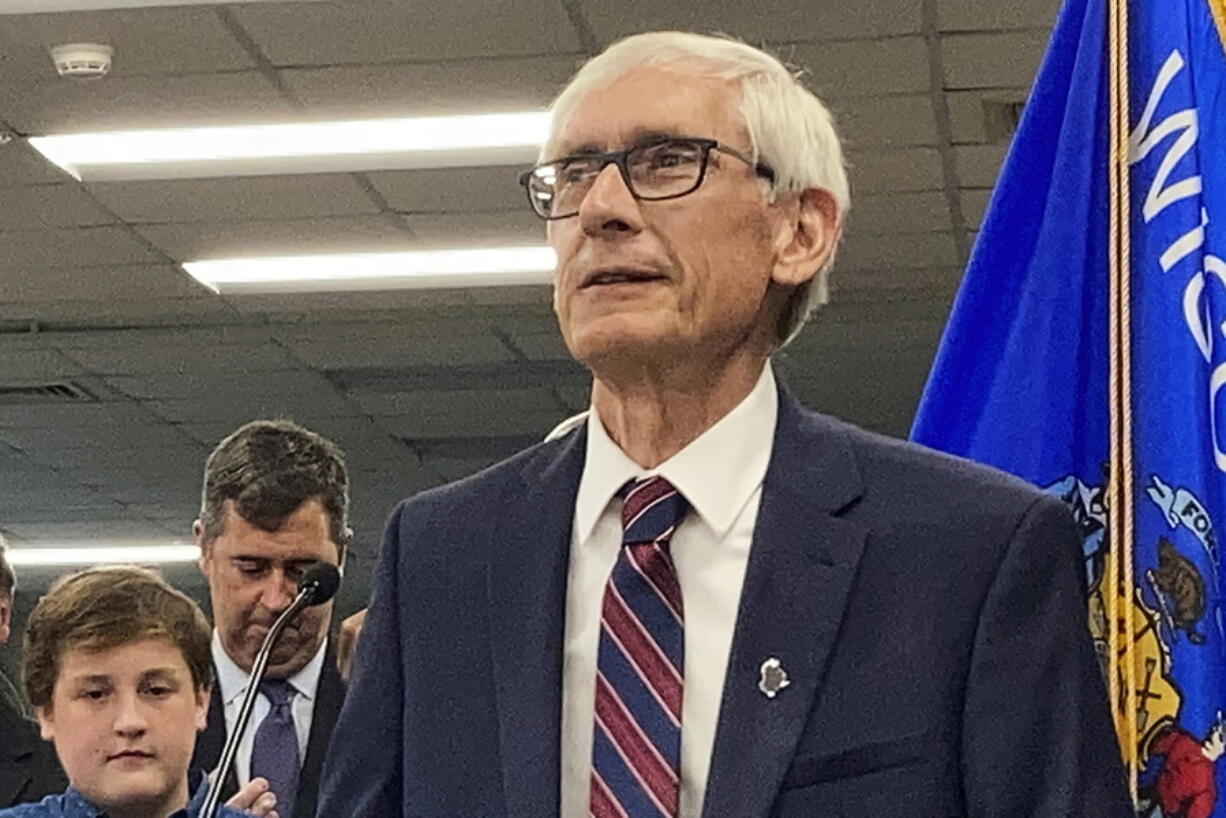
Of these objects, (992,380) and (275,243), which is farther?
(275,243)

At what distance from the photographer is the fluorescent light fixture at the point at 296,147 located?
5.93m

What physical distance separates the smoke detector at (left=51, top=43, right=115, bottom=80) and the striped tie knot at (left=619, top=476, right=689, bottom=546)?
4.16m

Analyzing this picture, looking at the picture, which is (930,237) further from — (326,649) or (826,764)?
(826,764)

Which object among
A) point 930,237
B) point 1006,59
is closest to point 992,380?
point 1006,59

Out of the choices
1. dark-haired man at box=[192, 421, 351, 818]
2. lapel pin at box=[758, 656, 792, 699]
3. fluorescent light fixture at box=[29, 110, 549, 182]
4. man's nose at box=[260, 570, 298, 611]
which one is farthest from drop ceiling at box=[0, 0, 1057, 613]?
lapel pin at box=[758, 656, 792, 699]

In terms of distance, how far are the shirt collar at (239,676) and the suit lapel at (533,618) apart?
4.01 ft

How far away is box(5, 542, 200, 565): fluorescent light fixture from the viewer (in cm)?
1409

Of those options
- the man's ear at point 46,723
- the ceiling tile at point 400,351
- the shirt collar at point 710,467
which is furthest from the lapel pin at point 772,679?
the ceiling tile at point 400,351

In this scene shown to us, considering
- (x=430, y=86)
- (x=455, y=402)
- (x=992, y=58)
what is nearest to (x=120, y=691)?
(x=430, y=86)

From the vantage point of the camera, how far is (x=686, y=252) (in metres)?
1.45

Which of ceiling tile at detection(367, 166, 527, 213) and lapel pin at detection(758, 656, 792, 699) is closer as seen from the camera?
lapel pin at detection(758, 656, 792, 699)

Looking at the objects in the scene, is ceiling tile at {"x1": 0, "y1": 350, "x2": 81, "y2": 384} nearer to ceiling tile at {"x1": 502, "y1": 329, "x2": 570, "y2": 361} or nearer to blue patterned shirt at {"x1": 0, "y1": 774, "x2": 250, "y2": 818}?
ceiling tile at {"x1": 502, "y1": 329, "x2": 570, "y2": 361}

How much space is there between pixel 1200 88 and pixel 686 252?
647 mm

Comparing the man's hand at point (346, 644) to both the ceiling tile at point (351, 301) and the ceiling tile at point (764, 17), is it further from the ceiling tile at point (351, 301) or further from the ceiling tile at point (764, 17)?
the ceiling tile at point (351, 301)
